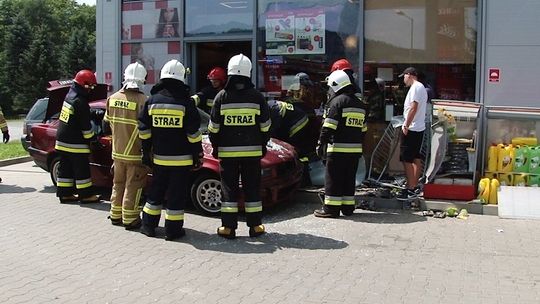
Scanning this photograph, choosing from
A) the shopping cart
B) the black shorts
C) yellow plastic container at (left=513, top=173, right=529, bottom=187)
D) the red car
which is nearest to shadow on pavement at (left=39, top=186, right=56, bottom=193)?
the red car

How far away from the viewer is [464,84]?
32.8ft

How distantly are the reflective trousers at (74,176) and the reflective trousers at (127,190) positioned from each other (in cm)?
138

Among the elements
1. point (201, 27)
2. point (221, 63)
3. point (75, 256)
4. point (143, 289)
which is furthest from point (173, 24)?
point (143, 289)

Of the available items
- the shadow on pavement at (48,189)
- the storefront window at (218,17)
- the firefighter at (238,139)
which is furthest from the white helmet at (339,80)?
the shadow on pavement at (48,189)

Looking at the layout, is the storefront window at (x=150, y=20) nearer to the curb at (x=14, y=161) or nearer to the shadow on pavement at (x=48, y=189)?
the shadow on pavement at (x=48, y=189)

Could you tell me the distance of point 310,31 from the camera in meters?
10.8

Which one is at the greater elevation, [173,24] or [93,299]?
[173,24]

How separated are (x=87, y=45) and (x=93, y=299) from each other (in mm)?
45037

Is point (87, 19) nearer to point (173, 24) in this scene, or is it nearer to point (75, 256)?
point (173, 24)

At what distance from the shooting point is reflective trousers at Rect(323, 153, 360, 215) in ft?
26.0

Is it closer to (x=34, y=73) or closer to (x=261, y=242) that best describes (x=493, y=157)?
(x=261, y=242)

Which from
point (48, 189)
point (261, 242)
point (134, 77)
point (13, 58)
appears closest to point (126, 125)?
point (134, 77)

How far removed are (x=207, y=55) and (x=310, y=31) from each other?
8.68 feet

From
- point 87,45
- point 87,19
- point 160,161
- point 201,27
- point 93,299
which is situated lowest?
point 93,299
